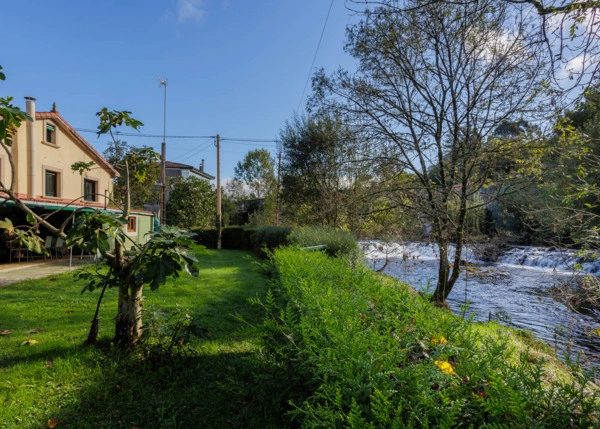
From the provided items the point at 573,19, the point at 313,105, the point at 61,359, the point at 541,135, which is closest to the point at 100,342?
the point at 61,359

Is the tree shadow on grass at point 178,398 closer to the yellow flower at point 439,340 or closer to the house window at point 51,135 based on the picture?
the yellow flower at point 439,340

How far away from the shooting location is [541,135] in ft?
21.0

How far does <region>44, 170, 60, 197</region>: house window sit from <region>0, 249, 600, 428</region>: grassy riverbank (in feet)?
37.3

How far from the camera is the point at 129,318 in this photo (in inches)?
133

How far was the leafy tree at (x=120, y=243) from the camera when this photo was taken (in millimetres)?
2643

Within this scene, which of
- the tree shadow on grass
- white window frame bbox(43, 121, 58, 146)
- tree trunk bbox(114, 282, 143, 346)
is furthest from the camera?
white window frame bbox(43, 121, 58, 146)

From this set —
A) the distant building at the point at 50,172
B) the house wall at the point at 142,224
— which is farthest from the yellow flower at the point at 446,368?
the house wall at the point at 142,224

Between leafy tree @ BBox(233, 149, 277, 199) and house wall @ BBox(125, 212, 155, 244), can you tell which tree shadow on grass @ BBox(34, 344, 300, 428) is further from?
leafy tree @ BBox(233, 149, 277, 199)

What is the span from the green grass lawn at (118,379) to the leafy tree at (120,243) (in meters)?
0.23

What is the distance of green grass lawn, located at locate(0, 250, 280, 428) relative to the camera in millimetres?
2496

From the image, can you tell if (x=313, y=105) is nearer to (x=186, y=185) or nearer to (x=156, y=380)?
(x=156, y=380)

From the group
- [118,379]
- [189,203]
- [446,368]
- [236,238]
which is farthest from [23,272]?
[189,203]

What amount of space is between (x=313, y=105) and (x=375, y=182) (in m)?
2.74

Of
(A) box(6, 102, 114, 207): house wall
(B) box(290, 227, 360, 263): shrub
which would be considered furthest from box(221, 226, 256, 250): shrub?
(B) box(290, 227, 360, 263): shrub
